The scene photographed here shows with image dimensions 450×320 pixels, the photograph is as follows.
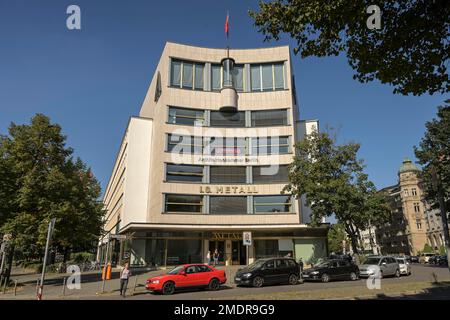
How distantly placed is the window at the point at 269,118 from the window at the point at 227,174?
5.35m

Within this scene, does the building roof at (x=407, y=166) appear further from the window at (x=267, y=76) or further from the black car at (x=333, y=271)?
the black car at (x=333, y=271)

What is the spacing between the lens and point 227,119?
37.4 metres

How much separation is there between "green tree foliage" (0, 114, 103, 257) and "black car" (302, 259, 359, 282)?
1591 centimetres

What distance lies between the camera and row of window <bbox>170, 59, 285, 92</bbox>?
37.7 metres

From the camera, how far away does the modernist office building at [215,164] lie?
33.2 meters

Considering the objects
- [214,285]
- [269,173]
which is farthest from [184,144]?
[214,285]

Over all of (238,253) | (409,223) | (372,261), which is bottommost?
(372,261)

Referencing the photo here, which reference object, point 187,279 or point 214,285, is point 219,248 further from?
point 187,279

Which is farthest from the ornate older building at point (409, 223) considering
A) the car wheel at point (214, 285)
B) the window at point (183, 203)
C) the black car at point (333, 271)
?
the car wheel at point (214, 285)

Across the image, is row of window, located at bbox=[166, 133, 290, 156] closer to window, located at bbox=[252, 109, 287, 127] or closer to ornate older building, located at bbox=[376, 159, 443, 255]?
window, located at bbox=[252, 109, 287, 127]

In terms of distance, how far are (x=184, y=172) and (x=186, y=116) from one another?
6.04m

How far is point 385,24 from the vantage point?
8766 mm
